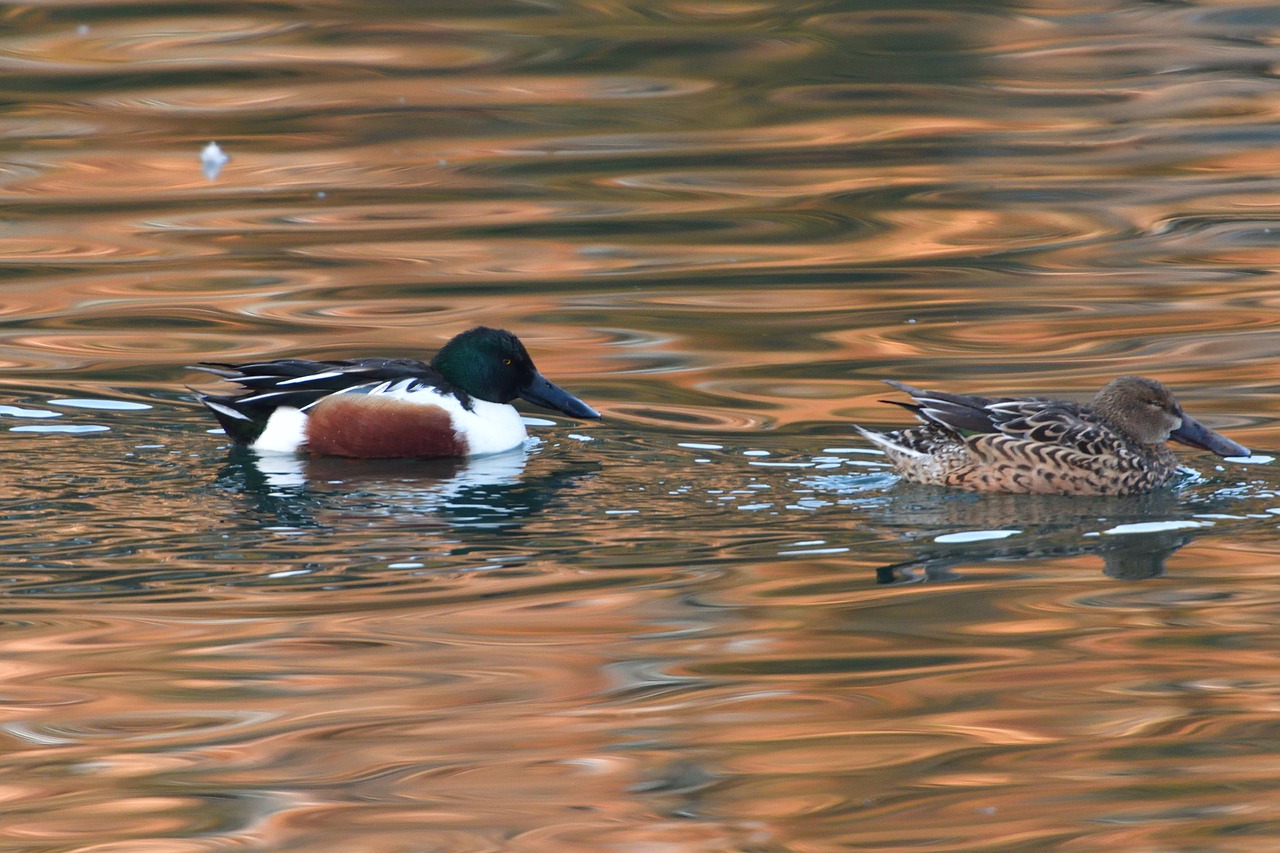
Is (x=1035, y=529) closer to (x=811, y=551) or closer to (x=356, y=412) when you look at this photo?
(x=811, y=551)

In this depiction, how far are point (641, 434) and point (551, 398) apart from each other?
53 centimetres

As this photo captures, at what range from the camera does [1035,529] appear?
7.53 metres

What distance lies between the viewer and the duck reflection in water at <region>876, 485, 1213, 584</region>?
7027 mm

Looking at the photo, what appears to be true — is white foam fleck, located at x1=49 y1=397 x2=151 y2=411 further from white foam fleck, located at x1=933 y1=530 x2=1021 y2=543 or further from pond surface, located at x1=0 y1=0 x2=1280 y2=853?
white foam fleck, located at x1=933 y1=530 x2=1021 y2=543

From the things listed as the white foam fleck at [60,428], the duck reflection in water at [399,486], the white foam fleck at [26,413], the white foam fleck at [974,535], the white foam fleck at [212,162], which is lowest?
the white foam fleck at [974,535]

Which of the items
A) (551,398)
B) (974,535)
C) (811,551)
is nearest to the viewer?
(811,551)

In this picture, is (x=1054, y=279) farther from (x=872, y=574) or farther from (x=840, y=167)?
(x=872, y=574)

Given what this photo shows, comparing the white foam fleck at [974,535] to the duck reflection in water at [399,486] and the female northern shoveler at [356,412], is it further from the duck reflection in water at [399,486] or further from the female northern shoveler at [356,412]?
the female northern shoveler at [356,412]

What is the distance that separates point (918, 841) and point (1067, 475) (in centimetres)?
352

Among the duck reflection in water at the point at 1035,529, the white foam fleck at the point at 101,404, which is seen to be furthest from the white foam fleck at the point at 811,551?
the white foam fleck at the point at 101,404

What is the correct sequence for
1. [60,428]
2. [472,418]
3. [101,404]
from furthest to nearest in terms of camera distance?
[101,404]
[472,418]
[60,428]

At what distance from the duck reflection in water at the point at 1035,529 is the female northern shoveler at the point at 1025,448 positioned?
0.21 ft

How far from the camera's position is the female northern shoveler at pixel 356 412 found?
9.02 meters

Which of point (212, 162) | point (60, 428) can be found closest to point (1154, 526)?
point (60, 428)
